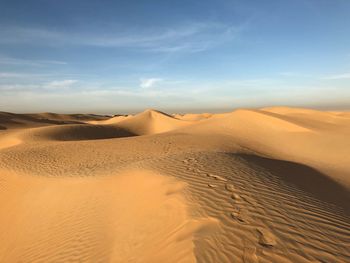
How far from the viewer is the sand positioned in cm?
451

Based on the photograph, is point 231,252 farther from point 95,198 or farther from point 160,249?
point 95,198

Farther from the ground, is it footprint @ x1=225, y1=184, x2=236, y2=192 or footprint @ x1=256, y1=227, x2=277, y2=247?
footprint @ x1=225, y1=184, x2=236, y2=192

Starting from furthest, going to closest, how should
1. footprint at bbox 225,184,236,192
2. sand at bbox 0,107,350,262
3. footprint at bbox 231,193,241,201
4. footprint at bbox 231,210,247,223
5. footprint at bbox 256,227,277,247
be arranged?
footprint at bbox 225,184,236,192 < footprint at bbox 231,193,241,201 < footprint at bbox 231,210,247,223 < sand at bbox 0,107,350,262 < footprint at bbox 256,227,277,247

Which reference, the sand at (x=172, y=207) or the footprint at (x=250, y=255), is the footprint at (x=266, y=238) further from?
the footprint at (x=250, y=255)

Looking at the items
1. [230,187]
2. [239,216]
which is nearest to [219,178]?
[230,187]

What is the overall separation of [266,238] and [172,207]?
212cm

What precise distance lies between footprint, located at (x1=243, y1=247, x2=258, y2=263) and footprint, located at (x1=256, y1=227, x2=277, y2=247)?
0.26 meters

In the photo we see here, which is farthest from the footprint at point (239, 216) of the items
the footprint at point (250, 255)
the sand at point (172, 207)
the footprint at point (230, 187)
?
the footprint at point (230, 187)

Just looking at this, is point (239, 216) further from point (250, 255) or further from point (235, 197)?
point (250, 255)

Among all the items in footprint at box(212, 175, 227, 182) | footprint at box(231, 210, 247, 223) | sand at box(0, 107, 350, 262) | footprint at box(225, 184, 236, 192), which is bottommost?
sand at box(0, 107, 350, 262)

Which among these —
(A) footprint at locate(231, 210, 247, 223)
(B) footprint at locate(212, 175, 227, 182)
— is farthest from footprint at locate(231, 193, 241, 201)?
(B) footprint at locate(212, 175, 227, 182)

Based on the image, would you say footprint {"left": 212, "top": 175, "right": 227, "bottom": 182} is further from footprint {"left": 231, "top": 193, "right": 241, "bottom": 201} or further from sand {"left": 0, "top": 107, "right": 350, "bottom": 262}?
footprint {"left": 231, "top": 193, "right": 241, "bottom": 201}

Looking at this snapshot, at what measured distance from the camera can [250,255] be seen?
13.4 ft

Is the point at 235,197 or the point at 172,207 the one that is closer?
the point at 172,207
